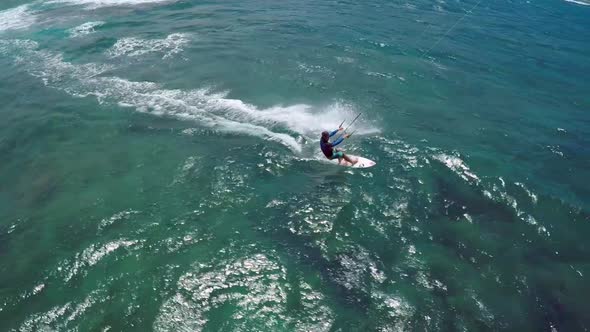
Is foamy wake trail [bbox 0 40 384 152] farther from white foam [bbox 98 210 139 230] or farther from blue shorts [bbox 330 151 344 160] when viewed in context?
white foam [bbox 98 210 139 230]

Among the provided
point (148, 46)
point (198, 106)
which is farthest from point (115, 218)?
point (148, 46)

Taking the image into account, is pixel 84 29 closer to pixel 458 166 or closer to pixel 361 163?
pixel 361 163

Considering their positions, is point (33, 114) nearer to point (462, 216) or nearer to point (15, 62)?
point (15, 62)

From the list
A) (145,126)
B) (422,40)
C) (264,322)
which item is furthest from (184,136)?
(422,40)

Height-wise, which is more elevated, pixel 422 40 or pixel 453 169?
pixel 422 40

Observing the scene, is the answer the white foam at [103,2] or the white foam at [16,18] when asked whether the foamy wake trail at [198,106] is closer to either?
the white foam at [16,18]

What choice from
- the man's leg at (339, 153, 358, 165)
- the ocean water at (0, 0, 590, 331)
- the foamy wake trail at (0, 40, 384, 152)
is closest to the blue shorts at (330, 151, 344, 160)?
the man's leg at (339, 153, 358, 165)
